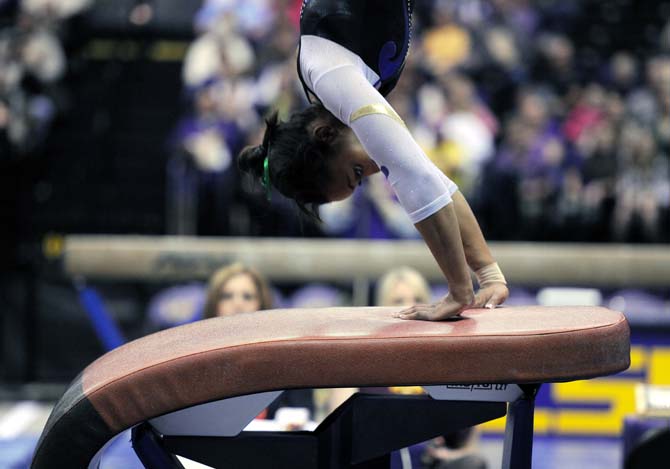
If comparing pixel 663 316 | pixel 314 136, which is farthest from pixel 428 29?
pixel 314 136

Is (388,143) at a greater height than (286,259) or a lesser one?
greater

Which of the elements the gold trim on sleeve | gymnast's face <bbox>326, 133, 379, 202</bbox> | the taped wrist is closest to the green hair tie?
gymnast's face <bbox>326, 133, 379, 202</bbox>

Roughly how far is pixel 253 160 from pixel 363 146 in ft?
1.34

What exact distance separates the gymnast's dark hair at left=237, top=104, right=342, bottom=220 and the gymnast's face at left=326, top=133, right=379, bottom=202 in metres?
0.02

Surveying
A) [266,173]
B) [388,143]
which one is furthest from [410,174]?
[266,173]

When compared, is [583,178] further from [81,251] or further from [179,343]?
[179,343]

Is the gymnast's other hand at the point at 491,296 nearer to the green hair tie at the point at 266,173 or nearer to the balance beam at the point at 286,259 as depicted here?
the green hair tie at the point at 266,173

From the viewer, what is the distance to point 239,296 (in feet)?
12.7

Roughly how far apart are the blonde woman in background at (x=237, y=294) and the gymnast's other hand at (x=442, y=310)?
148 centimetres

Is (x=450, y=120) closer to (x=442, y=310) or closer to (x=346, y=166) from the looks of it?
(x=346, y=166)

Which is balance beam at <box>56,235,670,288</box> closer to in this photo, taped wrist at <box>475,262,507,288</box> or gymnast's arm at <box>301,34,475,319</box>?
taped wrist at <box>475,262,507,288</box>

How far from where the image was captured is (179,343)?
7.72 feet

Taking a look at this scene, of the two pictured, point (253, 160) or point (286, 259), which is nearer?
point (253, 160)

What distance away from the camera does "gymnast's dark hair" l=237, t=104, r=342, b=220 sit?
101 inches
